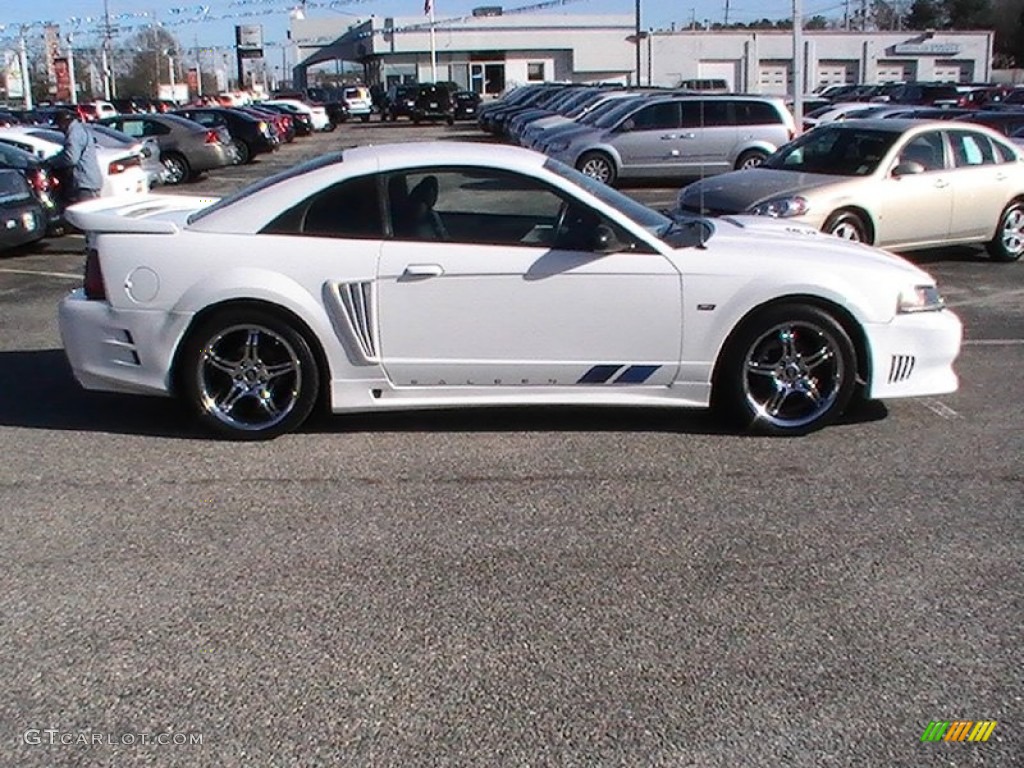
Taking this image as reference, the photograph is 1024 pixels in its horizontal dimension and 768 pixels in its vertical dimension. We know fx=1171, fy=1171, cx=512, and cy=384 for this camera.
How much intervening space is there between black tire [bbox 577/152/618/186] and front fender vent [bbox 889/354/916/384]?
49.6ft

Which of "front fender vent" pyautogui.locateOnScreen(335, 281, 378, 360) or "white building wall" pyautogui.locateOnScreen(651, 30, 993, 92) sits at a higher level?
"white building wall" pyautogui.locateOnScreen(651, 30, 993, 92)

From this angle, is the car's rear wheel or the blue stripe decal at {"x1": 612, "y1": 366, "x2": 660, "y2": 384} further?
the car's rear wheel

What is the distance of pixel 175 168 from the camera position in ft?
80.4

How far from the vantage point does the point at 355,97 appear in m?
63.9

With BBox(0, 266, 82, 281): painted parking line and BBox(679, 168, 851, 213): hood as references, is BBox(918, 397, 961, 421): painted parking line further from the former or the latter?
BBox(0, 266, 82, 281): painted parking line

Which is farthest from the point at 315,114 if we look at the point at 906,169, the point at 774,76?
the point at 906,169

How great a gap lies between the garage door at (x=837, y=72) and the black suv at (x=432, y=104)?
93.9 feet

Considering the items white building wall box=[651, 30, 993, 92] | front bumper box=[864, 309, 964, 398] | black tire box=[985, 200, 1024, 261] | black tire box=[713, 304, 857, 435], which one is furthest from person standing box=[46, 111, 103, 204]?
white building wall box=[651, 30, 993, 92]

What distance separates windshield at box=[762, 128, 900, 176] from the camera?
12.0 m

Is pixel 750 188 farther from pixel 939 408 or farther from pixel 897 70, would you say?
pixel 897 70

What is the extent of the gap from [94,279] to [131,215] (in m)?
0.42

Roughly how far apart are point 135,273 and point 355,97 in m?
60.1

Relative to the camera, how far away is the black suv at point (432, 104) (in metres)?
54.7

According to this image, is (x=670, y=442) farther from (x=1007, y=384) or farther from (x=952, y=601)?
(x=1007, y=384)
